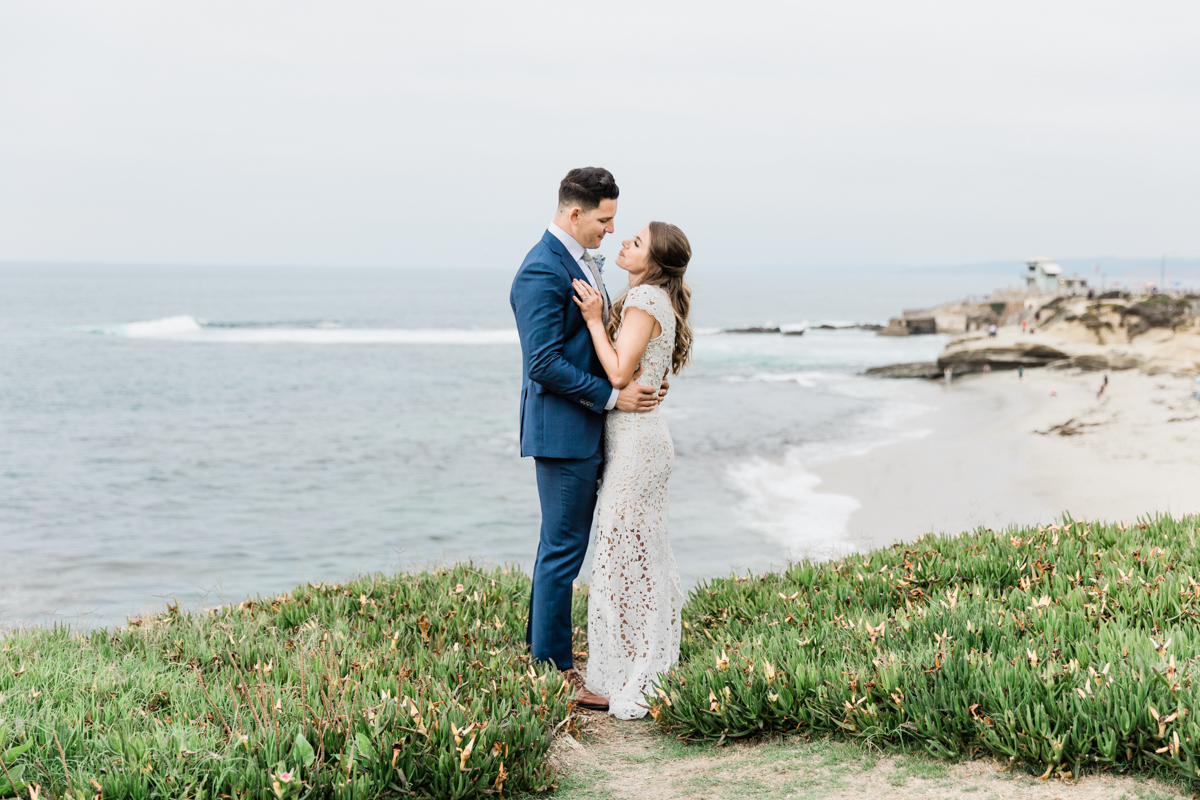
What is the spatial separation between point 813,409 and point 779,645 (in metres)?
29.5

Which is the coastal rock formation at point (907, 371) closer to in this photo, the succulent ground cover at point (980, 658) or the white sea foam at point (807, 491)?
the white sea foam at point (807, 491)

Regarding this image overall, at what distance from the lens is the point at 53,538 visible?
1773cm

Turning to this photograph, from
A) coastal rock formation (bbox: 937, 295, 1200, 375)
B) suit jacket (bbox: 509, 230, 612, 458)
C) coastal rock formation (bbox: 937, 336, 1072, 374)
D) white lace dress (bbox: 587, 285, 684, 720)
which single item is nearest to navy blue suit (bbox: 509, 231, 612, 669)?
suit jacket (bbox: 509, 230, 612, 458)

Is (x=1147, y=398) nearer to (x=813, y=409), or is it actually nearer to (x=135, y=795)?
(x=813, y=409)

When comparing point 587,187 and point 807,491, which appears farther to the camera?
point 807,491

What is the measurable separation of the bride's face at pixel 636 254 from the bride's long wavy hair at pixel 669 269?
3 cm

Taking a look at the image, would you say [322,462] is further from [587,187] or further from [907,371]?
[907,371]

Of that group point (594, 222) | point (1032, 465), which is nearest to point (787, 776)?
point (594, 222)

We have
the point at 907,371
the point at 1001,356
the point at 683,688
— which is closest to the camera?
the point at 683,688

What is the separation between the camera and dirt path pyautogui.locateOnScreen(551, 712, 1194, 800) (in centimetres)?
329

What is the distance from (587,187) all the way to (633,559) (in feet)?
6.33

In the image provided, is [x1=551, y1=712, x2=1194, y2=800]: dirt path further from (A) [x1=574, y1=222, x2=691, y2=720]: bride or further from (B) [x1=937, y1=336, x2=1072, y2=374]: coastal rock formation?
(B) [x1=937, y1=336, x2=1072, y2=374]: coastal rock formation

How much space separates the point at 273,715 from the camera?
367 cm

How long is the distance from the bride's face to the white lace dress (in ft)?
0.47
